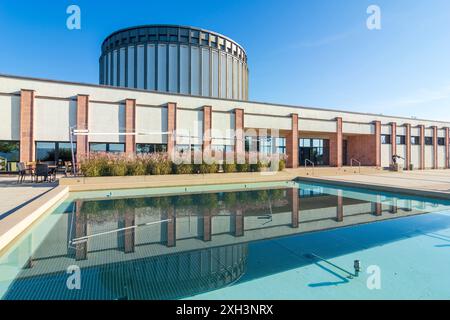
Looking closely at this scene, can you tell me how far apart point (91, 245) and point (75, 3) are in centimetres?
969

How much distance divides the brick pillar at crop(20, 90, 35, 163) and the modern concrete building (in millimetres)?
48

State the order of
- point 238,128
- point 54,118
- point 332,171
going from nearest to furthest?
point 54,118
point 332,171
point 238,128

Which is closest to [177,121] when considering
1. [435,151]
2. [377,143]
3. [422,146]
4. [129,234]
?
[129,234]

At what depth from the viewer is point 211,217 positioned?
20.4 ft

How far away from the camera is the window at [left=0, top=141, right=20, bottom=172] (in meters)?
14.4

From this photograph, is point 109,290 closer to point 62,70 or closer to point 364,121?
point 62,70

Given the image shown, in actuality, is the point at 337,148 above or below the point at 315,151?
above

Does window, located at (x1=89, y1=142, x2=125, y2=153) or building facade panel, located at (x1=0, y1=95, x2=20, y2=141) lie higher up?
building facade panel, located at (x1=0, y1=95, x2=20, y2=141)

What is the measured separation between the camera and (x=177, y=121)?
59.4 ft

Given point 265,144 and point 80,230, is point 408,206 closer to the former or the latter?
point 80,230

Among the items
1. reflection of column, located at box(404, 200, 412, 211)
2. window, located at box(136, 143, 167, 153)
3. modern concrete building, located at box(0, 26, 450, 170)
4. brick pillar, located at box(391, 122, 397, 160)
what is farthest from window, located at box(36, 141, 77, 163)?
brick pillar, located at box(391, 122, 397, 160)

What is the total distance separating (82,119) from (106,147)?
7.68ft

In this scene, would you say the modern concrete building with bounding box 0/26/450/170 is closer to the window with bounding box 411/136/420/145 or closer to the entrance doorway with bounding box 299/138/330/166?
the window with bounding box 411/136/420/145
